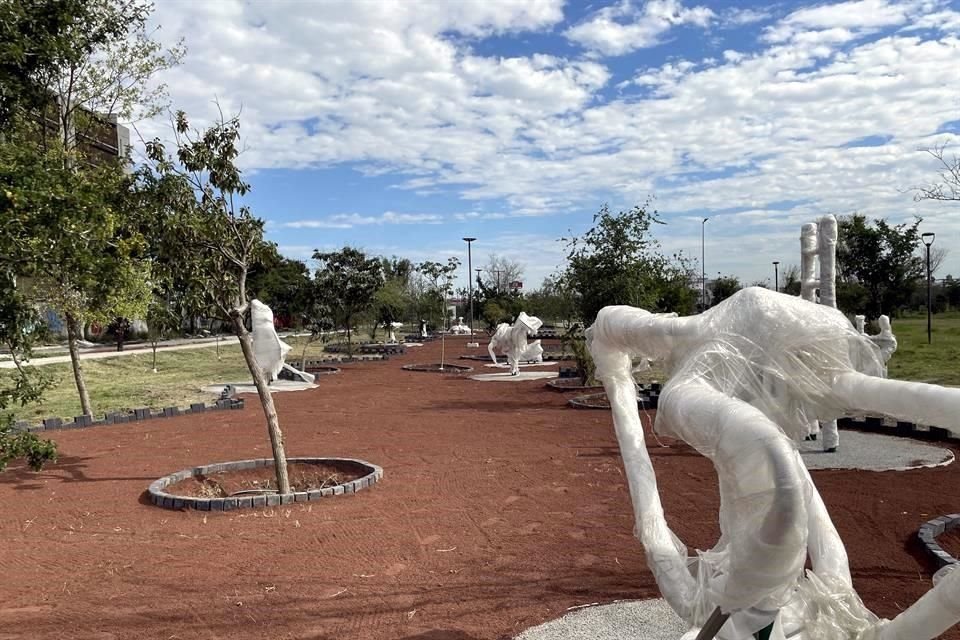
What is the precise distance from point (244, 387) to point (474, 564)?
1650cm

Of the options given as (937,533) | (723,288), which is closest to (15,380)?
(937,533)

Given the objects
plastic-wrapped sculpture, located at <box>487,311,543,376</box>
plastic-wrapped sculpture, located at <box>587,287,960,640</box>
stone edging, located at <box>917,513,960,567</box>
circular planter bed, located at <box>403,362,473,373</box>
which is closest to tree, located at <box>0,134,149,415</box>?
plastic-wrapped sculpture, located at <box>587,287,960,640</box>

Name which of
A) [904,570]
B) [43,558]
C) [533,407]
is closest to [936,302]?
[533,407]

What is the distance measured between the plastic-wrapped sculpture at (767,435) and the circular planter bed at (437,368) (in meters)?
22.6

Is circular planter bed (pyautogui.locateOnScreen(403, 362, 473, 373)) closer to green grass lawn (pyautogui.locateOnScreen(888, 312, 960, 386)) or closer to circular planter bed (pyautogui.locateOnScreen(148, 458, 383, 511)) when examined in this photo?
green grass lawn (pyautogui.locateOnScreen(888, 312, 960, 386))

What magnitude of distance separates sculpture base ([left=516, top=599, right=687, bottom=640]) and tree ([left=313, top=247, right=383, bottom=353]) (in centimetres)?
2625

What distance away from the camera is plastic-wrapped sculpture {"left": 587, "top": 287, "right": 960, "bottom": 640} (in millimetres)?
1768

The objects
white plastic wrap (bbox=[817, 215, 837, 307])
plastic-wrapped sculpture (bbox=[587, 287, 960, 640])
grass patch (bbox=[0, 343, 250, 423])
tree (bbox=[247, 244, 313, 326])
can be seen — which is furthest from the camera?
tree (bbox=[247, 244, 313, 326])

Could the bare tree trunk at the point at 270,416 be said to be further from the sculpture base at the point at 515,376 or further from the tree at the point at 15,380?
the sculpture base at the point at 515,376

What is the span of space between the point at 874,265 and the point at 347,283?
2288cm

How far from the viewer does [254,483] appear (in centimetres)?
950

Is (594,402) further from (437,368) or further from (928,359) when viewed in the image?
(928,359)

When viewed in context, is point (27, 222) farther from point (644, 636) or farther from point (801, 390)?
point (644, 636)

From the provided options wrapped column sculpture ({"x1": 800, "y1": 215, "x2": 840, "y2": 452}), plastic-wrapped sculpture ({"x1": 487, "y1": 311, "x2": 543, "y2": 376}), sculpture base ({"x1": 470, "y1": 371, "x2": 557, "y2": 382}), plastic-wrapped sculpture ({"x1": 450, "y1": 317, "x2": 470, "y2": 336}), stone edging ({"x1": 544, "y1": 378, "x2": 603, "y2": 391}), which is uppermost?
wrapped column sculpture ({"x1": 800, "y1": 215, "x2": 840, "y2": 452})
